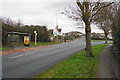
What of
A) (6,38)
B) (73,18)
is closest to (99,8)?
(73,18)

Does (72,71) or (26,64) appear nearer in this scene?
(72,71)

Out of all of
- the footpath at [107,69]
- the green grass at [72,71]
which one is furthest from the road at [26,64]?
the footpath at [107,69]

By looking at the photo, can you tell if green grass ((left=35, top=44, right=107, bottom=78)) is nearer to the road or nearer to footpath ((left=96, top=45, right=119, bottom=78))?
footpath ((left=96, top=45, right=119, bottom=78))

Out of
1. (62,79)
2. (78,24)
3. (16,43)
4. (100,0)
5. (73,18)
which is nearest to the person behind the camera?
(62,79)

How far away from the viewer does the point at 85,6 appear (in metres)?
9.12

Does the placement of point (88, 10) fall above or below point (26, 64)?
above

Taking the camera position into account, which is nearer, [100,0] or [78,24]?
[100,0]

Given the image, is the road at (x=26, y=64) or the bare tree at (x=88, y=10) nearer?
the road at (x=26, y=64)

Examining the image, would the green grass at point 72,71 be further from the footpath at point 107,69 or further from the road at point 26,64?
the road at point 26,64

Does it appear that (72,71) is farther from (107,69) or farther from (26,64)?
(26,64)

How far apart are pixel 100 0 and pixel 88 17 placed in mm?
1492

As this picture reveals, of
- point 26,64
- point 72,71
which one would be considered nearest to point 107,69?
→ point 72,71

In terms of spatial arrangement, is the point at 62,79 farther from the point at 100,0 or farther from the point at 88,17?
the point at 100,0

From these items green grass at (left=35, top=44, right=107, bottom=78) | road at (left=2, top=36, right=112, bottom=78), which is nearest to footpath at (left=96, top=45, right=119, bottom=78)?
green grass at (left=35, top=44, right=107, bottom=78)
